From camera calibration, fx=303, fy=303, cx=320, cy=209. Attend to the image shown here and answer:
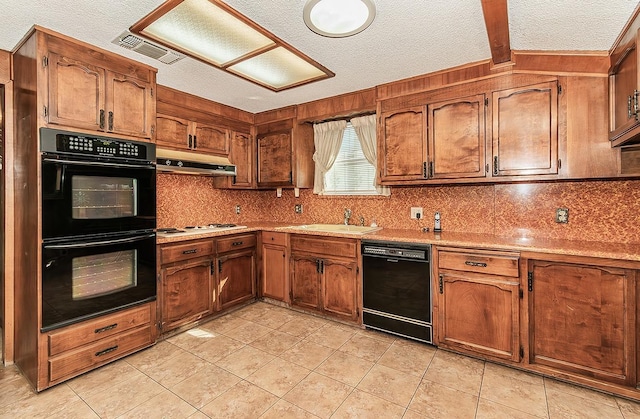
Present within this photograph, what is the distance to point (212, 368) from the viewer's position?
2.34 metres

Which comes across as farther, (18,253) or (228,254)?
(228,254)

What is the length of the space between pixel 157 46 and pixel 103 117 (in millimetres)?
690

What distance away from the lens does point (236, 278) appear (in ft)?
11.5

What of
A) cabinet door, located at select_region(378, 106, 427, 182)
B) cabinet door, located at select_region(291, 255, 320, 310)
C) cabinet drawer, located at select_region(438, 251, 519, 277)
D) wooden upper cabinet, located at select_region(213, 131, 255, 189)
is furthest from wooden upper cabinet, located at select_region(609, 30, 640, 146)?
wooden upper cabinet, located at select_region(213, 131, 255, 189)

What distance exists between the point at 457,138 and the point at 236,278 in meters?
2.75

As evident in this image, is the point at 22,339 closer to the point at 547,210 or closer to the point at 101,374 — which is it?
the point at 101,374

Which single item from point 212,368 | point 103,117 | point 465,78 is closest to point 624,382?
point 465,78

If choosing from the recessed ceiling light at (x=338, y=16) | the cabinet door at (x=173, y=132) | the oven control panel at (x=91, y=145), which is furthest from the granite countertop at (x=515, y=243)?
the recessed ceiling light at (x=338, y=16)

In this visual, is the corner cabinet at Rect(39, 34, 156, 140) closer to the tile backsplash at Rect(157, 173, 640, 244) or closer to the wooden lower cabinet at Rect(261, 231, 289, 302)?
the tile backsplash at Rect(157, 173, 640, 244)

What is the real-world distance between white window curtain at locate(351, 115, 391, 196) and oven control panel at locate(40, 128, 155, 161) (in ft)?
7.26

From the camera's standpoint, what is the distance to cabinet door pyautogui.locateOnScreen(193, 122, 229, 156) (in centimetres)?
347

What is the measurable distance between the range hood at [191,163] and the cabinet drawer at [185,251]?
76 cm

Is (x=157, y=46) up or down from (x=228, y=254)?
up

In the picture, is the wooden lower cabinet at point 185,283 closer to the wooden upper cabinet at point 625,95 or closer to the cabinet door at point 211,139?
the cabinet door at point 211,139
